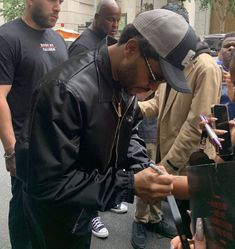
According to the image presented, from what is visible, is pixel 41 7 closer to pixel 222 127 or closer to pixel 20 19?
pixel 20 19

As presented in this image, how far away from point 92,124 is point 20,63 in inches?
44.3

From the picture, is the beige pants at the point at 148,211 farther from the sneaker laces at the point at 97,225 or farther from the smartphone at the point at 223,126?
the smartphone at the point at 223,126

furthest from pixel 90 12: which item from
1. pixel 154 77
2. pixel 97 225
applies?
pixel 154 77

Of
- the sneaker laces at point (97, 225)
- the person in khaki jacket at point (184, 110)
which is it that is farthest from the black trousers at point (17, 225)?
the person in khaki jacket at point (184, 110)

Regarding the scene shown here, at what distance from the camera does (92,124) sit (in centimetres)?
148

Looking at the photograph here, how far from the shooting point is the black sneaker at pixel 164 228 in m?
3.24

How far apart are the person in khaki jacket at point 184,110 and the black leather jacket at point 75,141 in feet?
3.40

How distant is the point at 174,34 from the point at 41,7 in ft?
4.60

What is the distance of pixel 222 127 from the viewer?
5.62 ft

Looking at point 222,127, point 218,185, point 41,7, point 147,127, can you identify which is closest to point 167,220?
point 147,127

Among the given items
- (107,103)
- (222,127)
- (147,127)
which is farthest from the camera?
(147,127)

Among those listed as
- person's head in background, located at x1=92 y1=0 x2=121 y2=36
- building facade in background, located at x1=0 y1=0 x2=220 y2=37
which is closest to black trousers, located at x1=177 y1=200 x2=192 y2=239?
person's head in background, located at x1=92 y1=0 x2=121 y2=36

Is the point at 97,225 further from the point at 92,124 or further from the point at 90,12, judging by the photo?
the point at 90,12

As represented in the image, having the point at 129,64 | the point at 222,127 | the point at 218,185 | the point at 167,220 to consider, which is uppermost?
the point at 129,64
